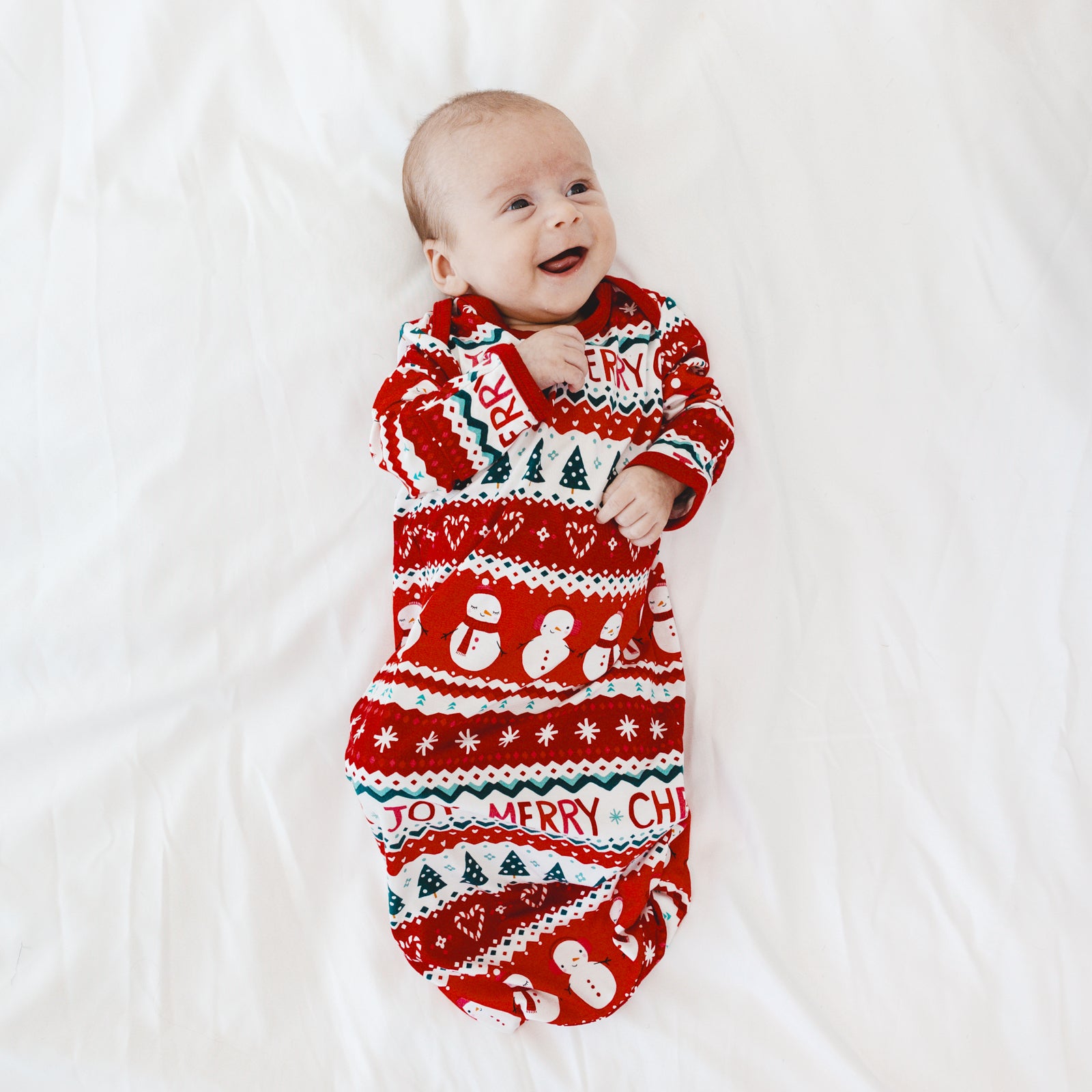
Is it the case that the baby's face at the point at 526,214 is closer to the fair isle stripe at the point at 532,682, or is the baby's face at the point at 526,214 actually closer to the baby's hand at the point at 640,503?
the baby's hand at the point at 640,503

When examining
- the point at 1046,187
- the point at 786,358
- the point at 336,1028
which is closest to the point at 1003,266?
the point at 1046,187

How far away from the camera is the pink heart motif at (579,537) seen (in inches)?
41.2

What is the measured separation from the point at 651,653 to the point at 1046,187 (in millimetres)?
733

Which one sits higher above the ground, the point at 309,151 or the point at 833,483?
the point at 309,151

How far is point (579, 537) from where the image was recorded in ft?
3.44

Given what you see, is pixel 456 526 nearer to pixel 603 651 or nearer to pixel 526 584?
pixel 526 584

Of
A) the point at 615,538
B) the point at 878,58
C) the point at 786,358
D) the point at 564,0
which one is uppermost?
the point at 564,0

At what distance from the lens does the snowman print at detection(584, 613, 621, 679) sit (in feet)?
3.51

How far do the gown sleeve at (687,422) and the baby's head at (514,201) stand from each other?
0.12m

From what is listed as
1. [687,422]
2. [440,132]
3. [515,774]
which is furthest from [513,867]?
[440,132]

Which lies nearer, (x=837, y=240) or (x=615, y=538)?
(x=615, y=538)

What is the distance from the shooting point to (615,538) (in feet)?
3.50

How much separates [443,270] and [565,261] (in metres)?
0.15

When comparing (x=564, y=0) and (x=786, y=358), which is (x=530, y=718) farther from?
(x=564, y=0)
